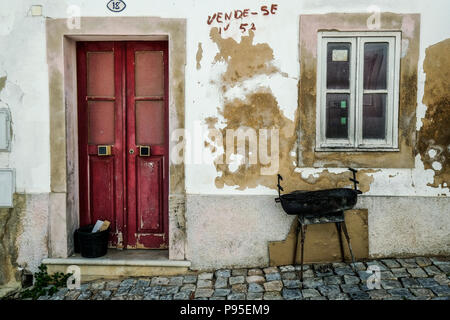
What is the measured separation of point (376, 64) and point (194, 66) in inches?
87.4

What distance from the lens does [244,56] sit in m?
4.73

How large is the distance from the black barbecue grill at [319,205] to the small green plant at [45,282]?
2.79m

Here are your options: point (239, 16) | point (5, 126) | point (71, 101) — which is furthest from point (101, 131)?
point (239, 16)

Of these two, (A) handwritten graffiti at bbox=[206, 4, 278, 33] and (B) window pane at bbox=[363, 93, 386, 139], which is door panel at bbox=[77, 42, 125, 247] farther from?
(B) window pane at bbox=[363, 93, 386, 139]

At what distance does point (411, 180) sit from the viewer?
4746 millimetres

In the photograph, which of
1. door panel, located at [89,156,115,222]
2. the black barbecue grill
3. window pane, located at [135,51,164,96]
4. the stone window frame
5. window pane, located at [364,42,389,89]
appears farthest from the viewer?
door panel, located at [89,156,115,222]

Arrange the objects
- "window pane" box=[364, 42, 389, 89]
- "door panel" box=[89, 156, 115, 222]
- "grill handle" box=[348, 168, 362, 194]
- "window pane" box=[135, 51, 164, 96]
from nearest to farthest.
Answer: "grill handle" box=[348, 168, 362, 194], "window pane" box=[364, 42, 389, 89], "window pane" box=[135, 51, 164, 96], "door panel" box=[89, 156, 115, 222]

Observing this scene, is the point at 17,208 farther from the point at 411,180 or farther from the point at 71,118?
the point at 411,180

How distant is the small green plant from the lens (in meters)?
4.59

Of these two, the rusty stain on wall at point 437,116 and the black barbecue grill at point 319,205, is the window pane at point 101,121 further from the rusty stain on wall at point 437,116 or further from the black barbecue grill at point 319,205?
the rusty stain on wall at point 437,116

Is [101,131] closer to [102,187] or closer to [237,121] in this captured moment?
[102,187]

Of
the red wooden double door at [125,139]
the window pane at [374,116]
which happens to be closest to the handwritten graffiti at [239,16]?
the red wooden double door at [125,139]

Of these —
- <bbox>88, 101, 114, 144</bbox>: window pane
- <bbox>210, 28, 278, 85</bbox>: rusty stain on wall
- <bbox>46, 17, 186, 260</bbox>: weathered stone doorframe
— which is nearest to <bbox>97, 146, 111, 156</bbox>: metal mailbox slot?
<bbox>88, 101, 114, 144</bbox>: window pane

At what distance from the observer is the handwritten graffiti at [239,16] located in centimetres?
466
